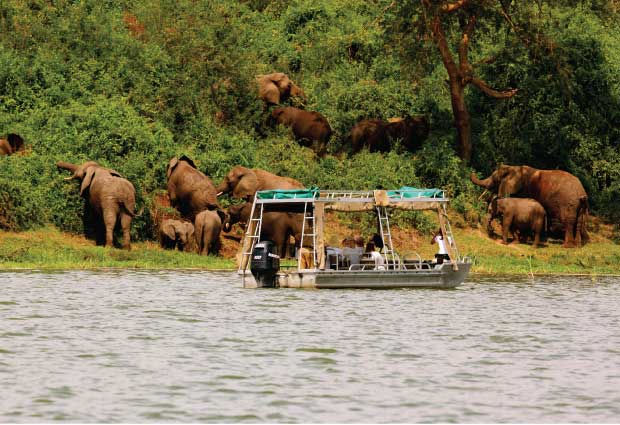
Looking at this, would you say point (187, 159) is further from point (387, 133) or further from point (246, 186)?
point (387, 133)

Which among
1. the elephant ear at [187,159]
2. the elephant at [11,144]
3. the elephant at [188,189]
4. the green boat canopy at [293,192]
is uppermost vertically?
the elephant at [11,144]

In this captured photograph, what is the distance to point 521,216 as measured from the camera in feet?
133

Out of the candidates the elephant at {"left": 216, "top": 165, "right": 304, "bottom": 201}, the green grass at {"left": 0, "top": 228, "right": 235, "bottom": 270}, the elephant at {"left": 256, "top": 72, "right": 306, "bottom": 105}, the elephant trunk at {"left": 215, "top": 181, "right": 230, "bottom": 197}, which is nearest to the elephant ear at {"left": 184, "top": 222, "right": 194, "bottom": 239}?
the green grass at {"left": 0, "top": 228, "right": 235, "bottom": 270}

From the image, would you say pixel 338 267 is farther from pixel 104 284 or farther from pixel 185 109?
pixel 185 109

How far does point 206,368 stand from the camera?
18.0 m

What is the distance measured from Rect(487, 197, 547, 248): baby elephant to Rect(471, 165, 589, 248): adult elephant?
741 millimetres

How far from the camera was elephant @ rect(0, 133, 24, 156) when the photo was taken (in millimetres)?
39281

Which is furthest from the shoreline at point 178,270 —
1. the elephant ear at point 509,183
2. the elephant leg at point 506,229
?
the elephant ear at point 509,183

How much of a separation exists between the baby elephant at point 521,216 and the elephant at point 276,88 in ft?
32.6

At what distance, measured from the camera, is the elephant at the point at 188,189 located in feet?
125

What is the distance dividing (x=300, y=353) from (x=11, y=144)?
22435 mm

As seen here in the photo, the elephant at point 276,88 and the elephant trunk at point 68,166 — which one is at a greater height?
the elephant at point 276,88

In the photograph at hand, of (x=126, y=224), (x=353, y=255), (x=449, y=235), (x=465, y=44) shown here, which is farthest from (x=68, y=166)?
(x=465, y=44)

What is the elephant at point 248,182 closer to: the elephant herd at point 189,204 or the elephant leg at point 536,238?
the elephant herd at point 189,204
